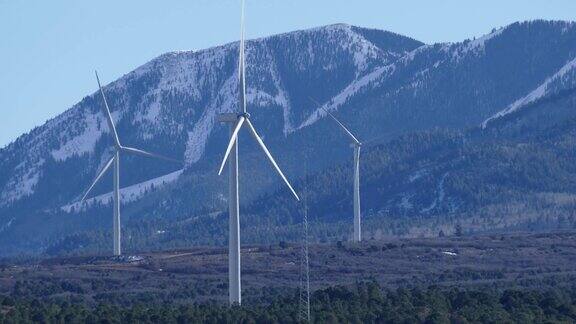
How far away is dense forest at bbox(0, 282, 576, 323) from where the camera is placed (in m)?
130

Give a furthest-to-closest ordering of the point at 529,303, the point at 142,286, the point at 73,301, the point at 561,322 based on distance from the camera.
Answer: the point at 142,286 → the point at 73,301 → the point at 529,303 → the point at 561,322

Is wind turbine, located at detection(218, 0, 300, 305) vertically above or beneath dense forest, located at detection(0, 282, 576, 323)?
above

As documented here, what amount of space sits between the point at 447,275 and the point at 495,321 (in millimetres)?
69170

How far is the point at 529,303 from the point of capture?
14200cm

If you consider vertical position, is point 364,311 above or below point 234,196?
below

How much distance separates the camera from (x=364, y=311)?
137625 millimetres

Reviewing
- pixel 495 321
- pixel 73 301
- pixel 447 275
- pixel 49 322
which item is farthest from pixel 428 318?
pixel 447 275

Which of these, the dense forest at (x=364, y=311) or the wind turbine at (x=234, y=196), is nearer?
the dense forest at (x=364, y=311)

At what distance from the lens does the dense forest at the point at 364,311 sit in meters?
130

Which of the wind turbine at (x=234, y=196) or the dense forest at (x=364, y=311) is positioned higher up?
the wind turbine at (x=234, y=196)

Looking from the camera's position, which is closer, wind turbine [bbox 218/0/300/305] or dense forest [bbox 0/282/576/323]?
dense forest [bbox 0/282/576/323]

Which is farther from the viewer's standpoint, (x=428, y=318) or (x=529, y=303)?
(x=529, y=303)

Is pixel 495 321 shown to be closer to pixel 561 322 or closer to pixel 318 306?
pixel 561 322

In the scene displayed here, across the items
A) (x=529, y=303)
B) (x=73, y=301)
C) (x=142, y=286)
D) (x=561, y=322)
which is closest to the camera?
(x=561, y=322)
